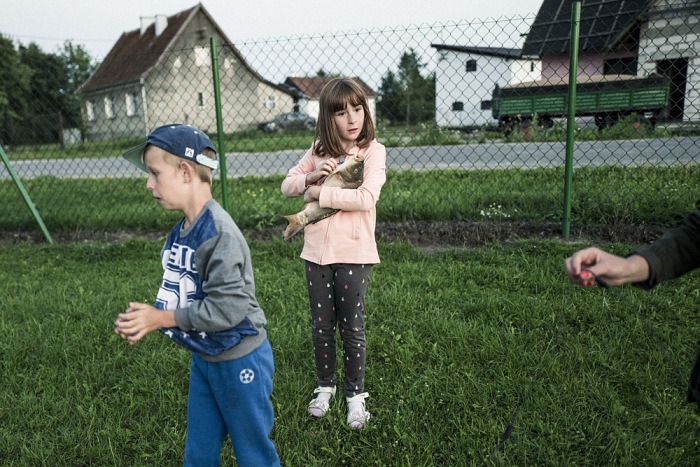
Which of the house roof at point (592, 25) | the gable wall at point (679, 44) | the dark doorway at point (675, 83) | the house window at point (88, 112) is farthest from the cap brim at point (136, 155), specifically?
the house window at point (88, 112)

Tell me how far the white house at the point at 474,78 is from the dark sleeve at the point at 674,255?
4.09 meters

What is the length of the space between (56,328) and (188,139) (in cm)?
259

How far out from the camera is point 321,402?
104 inches

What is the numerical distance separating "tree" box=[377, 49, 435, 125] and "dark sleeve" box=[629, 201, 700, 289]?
5.11 m

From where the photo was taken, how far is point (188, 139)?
1.66 m

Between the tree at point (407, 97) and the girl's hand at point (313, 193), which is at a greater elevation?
the tree at point (407, 97)

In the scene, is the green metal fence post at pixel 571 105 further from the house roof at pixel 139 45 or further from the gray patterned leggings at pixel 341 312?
the house roof at pixel 139 45

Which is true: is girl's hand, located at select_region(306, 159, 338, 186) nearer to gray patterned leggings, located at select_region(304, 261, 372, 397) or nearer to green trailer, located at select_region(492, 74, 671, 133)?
gray patterned leggings, located at select_region(304, 261, 372, 397)

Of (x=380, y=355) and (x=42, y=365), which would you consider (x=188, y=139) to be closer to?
(x=380, y=355)

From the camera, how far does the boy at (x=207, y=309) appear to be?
1579 mm

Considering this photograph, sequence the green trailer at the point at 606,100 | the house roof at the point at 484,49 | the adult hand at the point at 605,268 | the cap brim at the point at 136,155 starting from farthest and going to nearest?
the green trailer at the point at 606,100 → the house roof at the point at 484,49 → the cap brim at the point at 136,155 → the adult hand at the point at 605,268

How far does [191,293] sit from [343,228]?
87cm

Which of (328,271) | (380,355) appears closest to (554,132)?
(380,355)

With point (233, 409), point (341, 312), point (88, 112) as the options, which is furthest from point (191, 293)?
point (88, 112)
